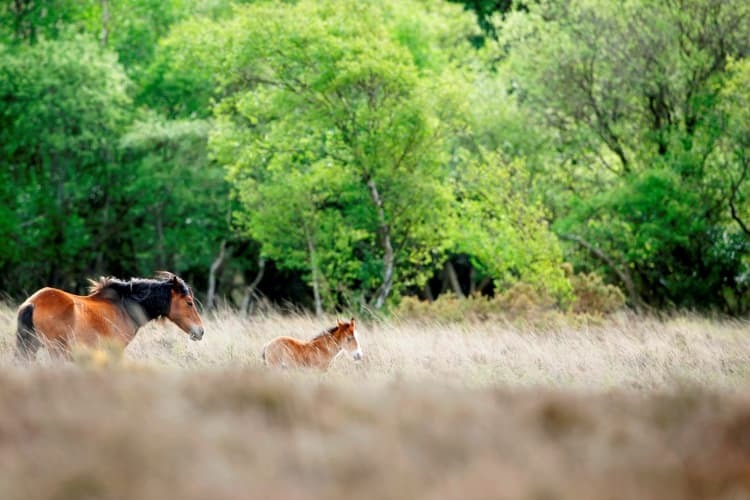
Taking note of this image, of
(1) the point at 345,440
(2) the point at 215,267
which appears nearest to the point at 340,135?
(2) the point at 215,267

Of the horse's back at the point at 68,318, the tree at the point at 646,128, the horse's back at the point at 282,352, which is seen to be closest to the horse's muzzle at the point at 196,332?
the horse's back at the point at 282,352

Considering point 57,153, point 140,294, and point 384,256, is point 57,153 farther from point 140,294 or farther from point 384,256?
point 140,294

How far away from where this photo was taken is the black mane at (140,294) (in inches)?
414

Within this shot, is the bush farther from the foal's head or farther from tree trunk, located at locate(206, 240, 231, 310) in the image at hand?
tree trunk, located at locate(206, 240, 231, 310)

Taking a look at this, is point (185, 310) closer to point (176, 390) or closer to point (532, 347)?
point (532, 347)

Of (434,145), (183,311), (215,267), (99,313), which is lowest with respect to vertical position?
(215,267)

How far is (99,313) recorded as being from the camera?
33.3 feet

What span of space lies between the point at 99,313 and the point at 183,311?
102 centimetres

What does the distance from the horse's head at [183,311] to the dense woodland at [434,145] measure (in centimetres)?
1139

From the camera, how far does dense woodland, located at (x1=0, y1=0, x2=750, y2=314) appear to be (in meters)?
23.6

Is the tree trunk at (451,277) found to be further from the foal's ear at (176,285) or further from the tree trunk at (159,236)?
the foal's ear at (176,285)

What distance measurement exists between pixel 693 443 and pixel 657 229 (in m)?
21.0

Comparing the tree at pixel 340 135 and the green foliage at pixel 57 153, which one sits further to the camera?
the green foliage at pixel 57 153

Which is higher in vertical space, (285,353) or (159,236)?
(285,353)
